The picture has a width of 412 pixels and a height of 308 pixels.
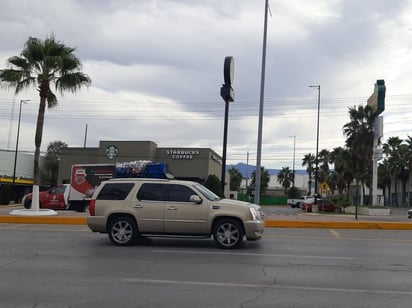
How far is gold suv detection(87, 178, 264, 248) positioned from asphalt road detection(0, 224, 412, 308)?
43cm

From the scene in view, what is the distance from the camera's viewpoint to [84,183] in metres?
30.8

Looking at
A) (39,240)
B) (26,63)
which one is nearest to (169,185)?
(39,240)

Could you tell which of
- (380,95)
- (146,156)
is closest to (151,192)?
(380,95)

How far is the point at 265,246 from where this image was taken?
489 inches

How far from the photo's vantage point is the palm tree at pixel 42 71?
22067mm

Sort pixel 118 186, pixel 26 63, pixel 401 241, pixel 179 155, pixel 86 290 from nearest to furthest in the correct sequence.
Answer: pixel 86 290 → pixel 118 186 → pixel 401 241 → pixel 26 63 → pixel 179 155

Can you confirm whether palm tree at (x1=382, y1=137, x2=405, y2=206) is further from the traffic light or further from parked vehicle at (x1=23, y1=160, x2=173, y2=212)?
parked vehicle at (x1=23, y1=160, x2=173, y2=212)

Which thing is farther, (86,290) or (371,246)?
(371,246)

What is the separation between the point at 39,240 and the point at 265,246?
6.17 m

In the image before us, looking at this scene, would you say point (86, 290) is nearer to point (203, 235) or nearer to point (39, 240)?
point (203, 235)

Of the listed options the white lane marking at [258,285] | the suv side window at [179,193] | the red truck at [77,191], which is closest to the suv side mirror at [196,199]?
the suv side window at [179,193]

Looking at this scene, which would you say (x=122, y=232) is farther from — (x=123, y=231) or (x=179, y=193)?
(x=179, y=193)

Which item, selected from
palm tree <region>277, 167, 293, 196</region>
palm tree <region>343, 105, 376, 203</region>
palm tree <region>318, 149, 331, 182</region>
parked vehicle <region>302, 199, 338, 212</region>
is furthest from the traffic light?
palm tree <region>277, 167, 293, 196</region>

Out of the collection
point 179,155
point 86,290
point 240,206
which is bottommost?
point 86,290
